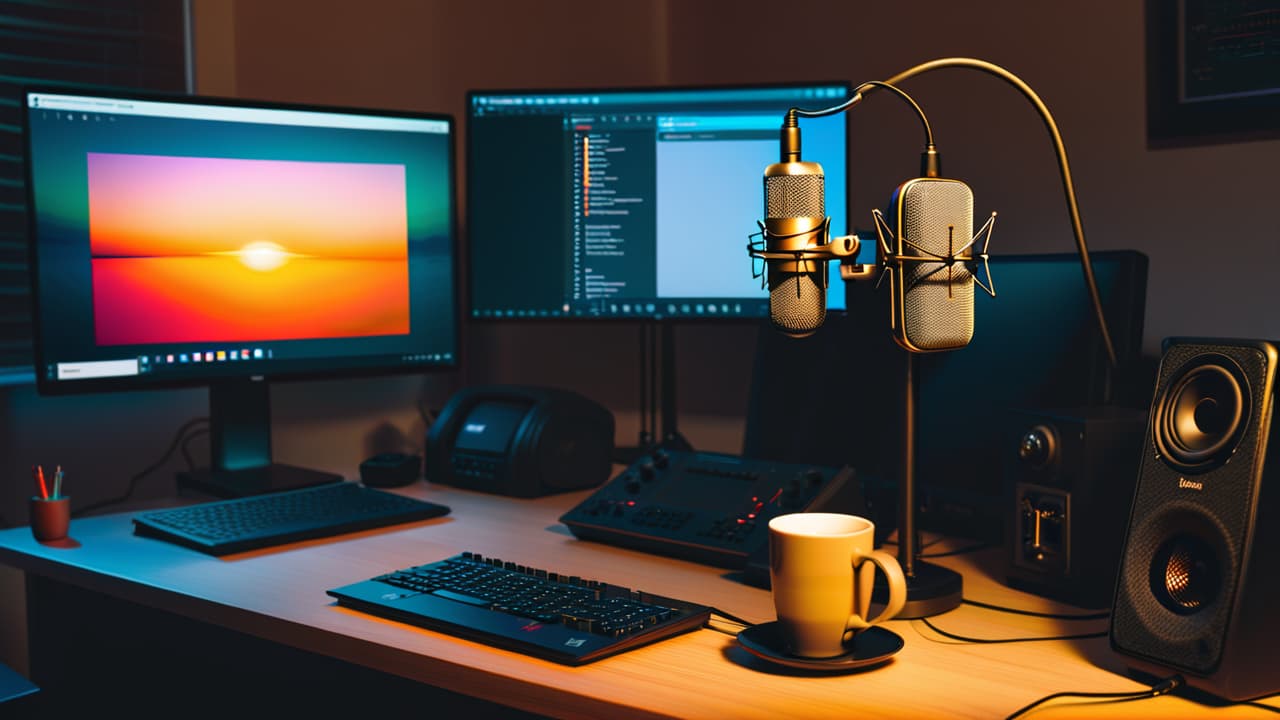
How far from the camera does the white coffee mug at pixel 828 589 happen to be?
880 millimetres

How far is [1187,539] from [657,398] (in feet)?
3.92

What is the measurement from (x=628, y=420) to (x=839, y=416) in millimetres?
590

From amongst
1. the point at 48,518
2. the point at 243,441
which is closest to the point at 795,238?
the point at 48,518

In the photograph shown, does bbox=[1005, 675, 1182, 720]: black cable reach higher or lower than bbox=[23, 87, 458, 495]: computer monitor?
lower

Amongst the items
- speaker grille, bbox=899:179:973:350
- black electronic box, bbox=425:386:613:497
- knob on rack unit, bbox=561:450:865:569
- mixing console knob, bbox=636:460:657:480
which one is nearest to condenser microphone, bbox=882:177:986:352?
speaker grille, bbox=899:179:973:350

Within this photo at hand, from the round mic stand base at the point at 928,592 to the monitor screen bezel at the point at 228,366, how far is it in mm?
915

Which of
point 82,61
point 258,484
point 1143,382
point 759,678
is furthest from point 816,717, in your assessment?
point 82,61

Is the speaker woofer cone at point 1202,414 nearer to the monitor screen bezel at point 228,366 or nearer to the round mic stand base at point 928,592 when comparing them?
the round mic stand base at point 928,592

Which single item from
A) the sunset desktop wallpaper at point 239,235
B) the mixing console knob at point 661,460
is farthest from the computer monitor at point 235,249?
the mixing console knob at point 661,460

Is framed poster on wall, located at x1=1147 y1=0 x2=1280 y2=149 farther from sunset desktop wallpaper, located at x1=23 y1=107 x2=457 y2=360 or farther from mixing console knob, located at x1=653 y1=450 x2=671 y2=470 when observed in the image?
sunset desktop wallpaper, located at x1=23 y1=107 x2=457 y2=360

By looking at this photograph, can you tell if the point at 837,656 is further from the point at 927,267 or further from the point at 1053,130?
the point at 1053,130

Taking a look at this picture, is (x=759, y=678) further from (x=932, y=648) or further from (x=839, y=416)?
(x=839, y=416)

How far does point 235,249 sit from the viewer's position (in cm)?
159

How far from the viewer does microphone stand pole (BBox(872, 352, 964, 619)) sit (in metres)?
1.04
